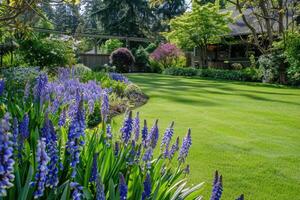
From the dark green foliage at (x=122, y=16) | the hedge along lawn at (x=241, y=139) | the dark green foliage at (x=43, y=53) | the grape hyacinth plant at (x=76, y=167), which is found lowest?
the hedge along lawn at (x=241, y=139)

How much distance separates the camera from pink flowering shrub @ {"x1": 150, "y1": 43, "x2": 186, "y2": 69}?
31.3 metres

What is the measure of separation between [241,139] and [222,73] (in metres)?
18.6

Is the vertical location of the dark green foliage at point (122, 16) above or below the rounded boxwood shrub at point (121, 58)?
above

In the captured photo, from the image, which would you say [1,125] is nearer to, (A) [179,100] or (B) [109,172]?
(B) [109,172]

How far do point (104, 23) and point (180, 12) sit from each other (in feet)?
38.3

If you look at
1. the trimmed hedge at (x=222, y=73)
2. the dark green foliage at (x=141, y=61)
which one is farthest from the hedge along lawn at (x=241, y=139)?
the dark green foliage at (x=141, y=61)

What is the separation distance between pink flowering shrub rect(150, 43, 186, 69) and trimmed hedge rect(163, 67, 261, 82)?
8.24ft

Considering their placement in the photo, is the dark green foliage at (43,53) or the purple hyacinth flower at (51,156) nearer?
the purple hyacinth flower at (51,156)

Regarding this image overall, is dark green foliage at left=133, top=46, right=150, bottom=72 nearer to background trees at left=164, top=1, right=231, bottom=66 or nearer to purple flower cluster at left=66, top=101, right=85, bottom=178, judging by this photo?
background trees at left=164, top=1, right=231, bottom=66

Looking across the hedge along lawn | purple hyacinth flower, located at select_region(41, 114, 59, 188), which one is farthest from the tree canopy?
purple hyacinth flower, located at select_region(41, 114, 59, 188)

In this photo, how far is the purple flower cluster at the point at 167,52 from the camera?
31.3 metres

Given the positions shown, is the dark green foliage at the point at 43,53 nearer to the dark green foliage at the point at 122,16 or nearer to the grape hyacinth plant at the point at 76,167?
the grape hyacinth plant at the point at 76,167

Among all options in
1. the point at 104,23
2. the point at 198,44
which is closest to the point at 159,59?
the point at 198,44

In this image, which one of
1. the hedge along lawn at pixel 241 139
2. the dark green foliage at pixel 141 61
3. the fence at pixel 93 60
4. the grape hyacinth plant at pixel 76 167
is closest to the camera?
the grape hyacinth plant at pixel 76 167
